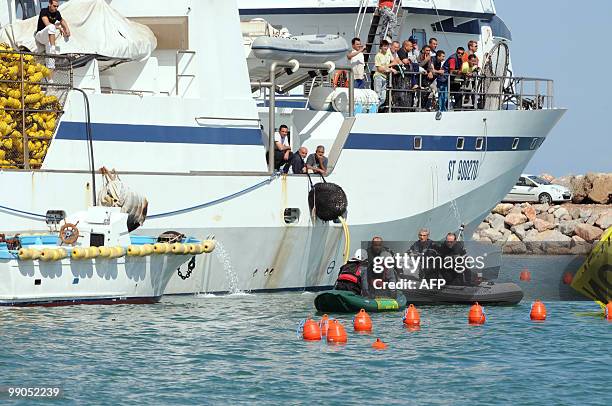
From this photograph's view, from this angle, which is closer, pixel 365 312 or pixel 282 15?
pixel 365 312

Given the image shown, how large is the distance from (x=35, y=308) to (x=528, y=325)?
7.65 metres

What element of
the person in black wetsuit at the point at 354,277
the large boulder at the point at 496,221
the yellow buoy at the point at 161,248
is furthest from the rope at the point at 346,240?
the large boulder at the point at 496,221

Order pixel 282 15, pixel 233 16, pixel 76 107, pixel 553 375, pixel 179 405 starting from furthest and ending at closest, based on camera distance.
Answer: pixel 282 15
pixel 233 16
pixel 76 107
pixel 553 375
pixel 179 405

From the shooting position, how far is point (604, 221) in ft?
152

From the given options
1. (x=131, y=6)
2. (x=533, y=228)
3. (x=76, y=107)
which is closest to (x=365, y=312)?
(x=76, y=107)

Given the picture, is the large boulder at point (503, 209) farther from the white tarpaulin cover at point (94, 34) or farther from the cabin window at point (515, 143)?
the white tarpaulin cover at point (94, 34)

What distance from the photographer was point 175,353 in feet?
62.8

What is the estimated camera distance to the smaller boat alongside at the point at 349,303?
23141mm

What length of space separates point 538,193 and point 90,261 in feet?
105

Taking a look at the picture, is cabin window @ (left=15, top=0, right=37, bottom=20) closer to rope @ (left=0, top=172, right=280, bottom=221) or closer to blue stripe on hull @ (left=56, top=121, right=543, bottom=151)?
blue stripe on hull @ (left=56, top=121, right=543, bottom=151)

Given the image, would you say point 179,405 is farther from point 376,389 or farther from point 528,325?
point 528,325

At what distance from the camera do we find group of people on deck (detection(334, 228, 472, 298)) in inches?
930

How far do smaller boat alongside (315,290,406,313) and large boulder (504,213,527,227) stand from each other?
2460cm

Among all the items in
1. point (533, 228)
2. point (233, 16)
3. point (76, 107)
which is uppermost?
point (233, 16)
